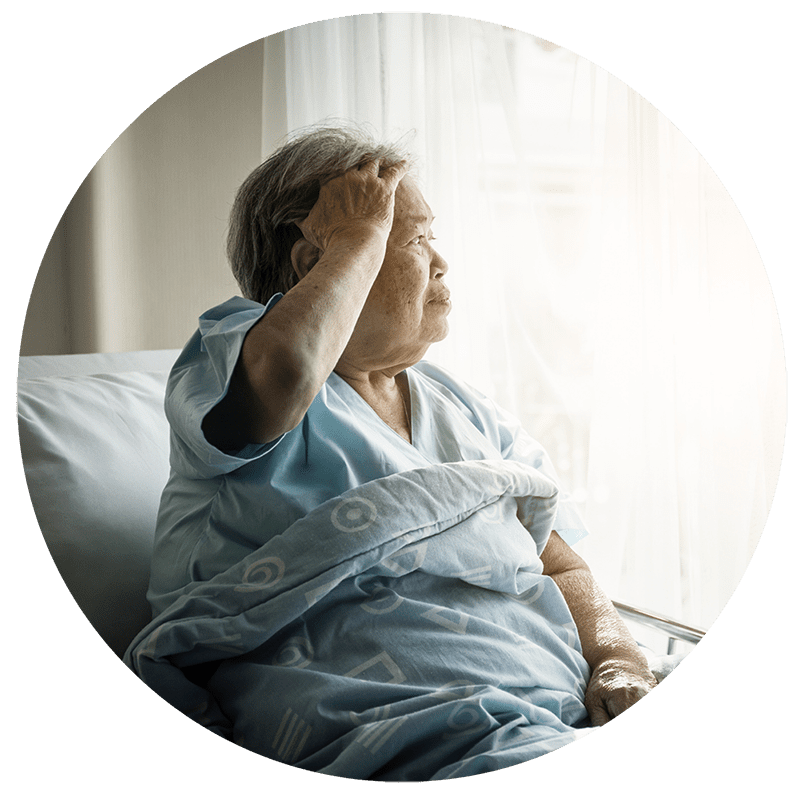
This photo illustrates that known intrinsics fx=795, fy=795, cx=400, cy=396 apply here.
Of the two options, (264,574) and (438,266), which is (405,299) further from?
(264,574)

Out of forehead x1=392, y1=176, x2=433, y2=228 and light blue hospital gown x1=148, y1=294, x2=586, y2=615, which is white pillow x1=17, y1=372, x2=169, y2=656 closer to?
light blue hospital gown x1=148, y1=294, x2=586, y2=615

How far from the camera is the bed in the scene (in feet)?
3.44

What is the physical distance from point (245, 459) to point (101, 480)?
288 millimetres

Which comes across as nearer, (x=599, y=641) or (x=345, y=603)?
(x=345, y=603)

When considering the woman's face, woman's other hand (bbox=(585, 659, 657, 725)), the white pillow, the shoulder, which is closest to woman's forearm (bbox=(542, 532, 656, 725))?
woman's other hand (bbox=(585, 659, 657, 725))

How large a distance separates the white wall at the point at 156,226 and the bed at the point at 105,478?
0.04 meters

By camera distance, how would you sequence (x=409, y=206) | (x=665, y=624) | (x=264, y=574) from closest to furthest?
(x=264, y=574)
(x=409, y=206)
(x=665, y=624)

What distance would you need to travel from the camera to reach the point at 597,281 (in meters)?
1.11

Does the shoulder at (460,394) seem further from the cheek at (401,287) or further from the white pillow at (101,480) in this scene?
the white pillow at (101,480)

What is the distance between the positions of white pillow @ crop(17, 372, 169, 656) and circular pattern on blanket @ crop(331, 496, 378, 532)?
0.26 meters

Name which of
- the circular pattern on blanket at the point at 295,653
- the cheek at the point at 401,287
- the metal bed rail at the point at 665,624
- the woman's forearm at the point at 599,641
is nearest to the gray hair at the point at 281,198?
the cheek at the point at 401,287

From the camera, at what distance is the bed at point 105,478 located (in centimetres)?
105

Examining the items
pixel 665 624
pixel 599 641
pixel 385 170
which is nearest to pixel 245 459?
pixel 385 170

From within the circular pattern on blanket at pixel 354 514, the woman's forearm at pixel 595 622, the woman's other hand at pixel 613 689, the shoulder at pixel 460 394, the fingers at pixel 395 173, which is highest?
the fingers at pixel 395 173
